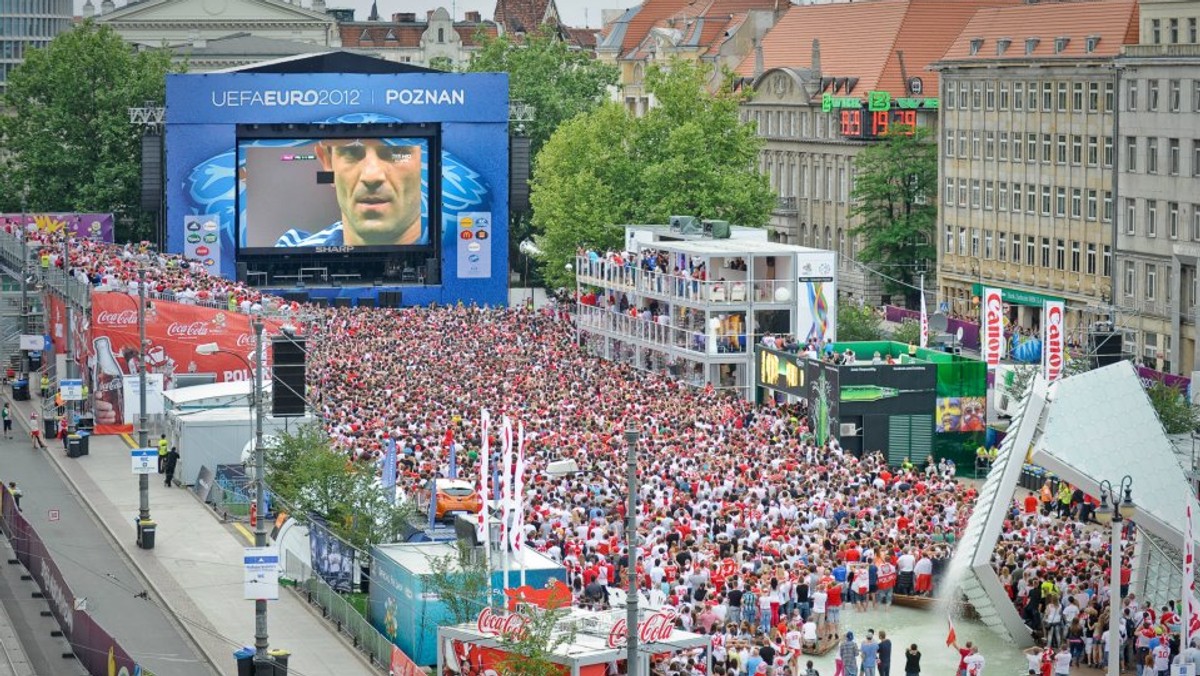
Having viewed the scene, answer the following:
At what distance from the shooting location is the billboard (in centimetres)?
10069

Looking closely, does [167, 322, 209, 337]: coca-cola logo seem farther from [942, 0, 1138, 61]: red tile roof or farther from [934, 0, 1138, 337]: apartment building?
[942, 0, 1138, 61]: red tile roof

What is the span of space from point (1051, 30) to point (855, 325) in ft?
65.2

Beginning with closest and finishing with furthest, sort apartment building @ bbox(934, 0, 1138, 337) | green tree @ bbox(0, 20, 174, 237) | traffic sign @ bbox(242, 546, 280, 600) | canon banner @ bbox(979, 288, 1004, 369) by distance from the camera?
traffic sign @ bbox(242, 546, 280, 600)
canon banner @ bbox(979, 288, 1004, 369)
apartment building @ bbox(934, 0, 1138, 337)
green tree @ bbox(0, 20, 174, 237)

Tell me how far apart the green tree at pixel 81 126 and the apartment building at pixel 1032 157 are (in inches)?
1643

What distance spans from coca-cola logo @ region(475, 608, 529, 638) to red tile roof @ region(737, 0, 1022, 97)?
76331mm

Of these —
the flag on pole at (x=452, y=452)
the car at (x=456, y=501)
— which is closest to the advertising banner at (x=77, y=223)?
the flag on pole at (x=452, y=452)

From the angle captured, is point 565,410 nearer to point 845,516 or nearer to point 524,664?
point 845,516

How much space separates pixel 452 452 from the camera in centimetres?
5253

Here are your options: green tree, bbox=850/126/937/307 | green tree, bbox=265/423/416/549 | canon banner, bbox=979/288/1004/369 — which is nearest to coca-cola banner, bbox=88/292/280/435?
green tree, bbox=265/423/416/549

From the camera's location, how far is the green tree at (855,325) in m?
86.1

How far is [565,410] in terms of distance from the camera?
2559 inches

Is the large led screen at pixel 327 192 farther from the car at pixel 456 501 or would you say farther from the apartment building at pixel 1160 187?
the car at pixel 456 501

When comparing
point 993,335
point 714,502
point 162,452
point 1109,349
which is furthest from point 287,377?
point 1109,349

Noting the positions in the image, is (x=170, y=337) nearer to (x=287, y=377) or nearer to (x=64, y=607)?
(x=287, y=377)
